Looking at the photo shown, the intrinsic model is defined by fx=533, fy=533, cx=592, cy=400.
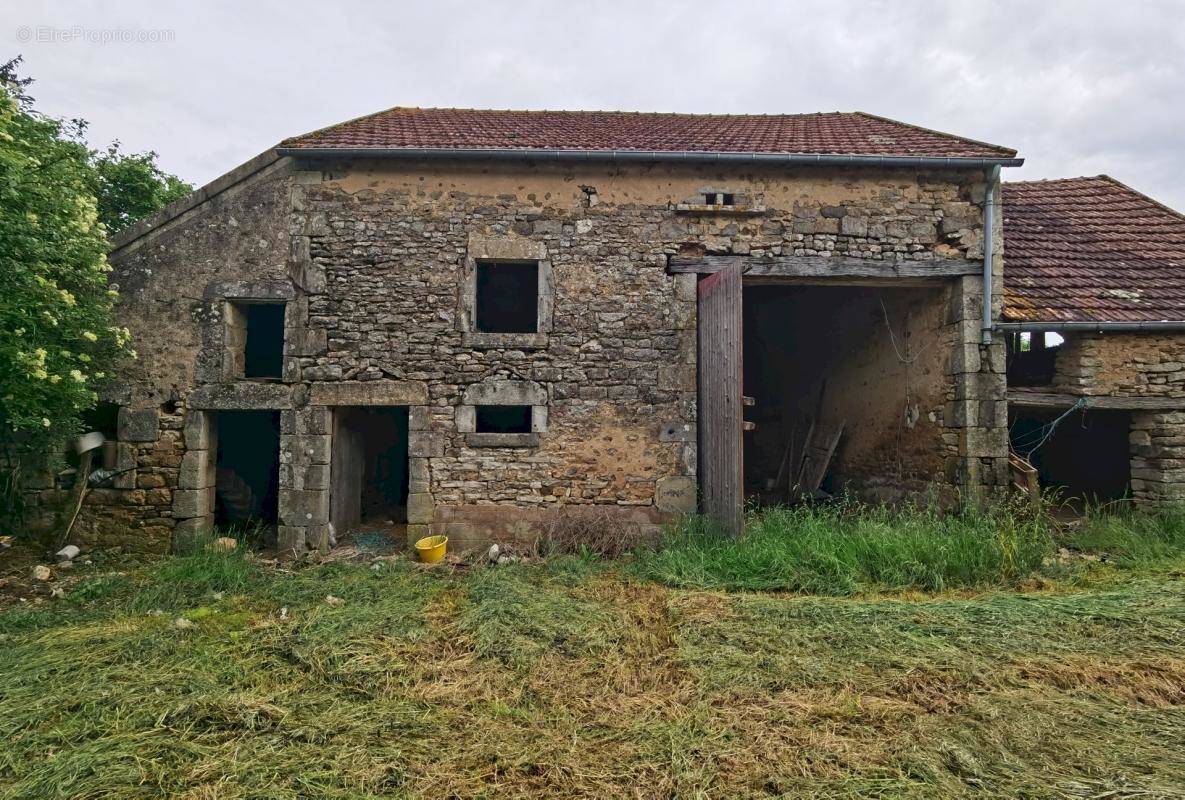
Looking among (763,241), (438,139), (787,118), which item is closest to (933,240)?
(763,241)

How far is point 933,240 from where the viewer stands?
630cm

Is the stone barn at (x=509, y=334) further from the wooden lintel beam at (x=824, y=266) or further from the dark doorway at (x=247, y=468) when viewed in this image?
the dark doorway at (x=247, y=468)

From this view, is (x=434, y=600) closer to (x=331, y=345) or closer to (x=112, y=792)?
(x=112, y=792)

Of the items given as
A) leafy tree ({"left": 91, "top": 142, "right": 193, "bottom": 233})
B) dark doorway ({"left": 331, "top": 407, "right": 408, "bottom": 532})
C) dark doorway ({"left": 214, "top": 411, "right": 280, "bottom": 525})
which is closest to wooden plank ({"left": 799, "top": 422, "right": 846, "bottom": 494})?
dark doorway ({"left": 331, "top": 407, "right": 408, "bottom": 532})

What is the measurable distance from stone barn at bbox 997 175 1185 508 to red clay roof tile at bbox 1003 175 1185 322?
16 millimetres

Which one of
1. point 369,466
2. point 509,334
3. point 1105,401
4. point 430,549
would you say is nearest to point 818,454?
point 1105,401

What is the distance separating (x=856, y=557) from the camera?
496 cm

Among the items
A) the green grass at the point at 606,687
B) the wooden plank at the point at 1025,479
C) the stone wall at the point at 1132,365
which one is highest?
→ the stone wall at the point at 1132,365

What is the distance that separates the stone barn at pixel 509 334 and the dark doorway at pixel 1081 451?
1.39 meters

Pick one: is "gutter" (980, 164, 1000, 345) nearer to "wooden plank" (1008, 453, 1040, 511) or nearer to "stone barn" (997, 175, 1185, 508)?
"stone barn" (997, 175, 1185, 508)

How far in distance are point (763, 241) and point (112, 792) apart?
22.0ft

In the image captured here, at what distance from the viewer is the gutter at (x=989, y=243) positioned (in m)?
6.21

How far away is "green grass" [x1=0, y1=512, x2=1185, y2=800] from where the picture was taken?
2.46 metres

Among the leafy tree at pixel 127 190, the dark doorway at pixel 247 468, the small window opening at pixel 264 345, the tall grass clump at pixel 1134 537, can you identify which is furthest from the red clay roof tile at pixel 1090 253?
the leafy tree at pixel 127 190
